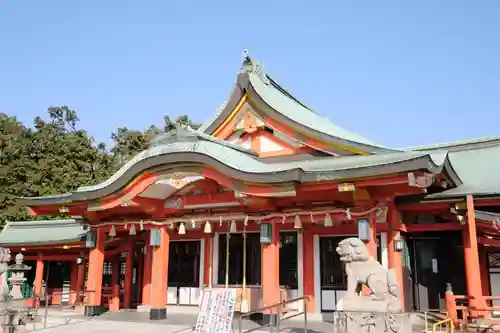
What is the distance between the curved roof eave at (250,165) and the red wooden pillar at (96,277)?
71.9 inches

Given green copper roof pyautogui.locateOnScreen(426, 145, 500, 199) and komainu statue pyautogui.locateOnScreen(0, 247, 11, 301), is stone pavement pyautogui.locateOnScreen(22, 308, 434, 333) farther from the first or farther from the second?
green copper roof pyautogui.locateOnScreen(426, 145, 500, 199)

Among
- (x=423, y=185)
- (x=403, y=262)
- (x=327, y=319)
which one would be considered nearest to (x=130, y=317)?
(x=327, y=319)

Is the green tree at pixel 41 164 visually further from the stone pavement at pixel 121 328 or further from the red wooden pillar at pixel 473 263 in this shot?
the red wooden pillar at pixel 473 263

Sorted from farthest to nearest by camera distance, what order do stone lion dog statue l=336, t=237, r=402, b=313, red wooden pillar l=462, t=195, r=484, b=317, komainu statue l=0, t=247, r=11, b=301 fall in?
komainu statue l=0, t=247, r=11, b=301 < red wooden pillar l=462, t=195, r=484, b=317 < stone lion dog statue l=336, t=237, r=402, b=313

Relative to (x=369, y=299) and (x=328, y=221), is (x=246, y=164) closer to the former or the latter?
(x=328, y=221)

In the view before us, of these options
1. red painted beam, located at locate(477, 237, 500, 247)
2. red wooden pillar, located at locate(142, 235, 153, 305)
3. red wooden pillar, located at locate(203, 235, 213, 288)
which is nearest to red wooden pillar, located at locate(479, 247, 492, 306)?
red painted beam, located at locate(477, 237, 500, 247)

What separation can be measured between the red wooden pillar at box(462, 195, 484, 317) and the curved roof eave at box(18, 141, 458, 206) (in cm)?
155

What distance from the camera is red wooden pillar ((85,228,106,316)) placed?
14.4 m

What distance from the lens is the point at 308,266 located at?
1338cm

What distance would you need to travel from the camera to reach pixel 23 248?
2039 cm

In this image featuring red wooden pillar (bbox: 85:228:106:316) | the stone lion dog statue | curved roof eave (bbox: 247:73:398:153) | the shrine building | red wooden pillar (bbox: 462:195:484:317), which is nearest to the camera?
the stone lion dog statue

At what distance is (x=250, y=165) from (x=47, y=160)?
2765 cm

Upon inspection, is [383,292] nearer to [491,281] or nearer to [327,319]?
[327,319]

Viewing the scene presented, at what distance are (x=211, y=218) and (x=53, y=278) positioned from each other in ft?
43.6
